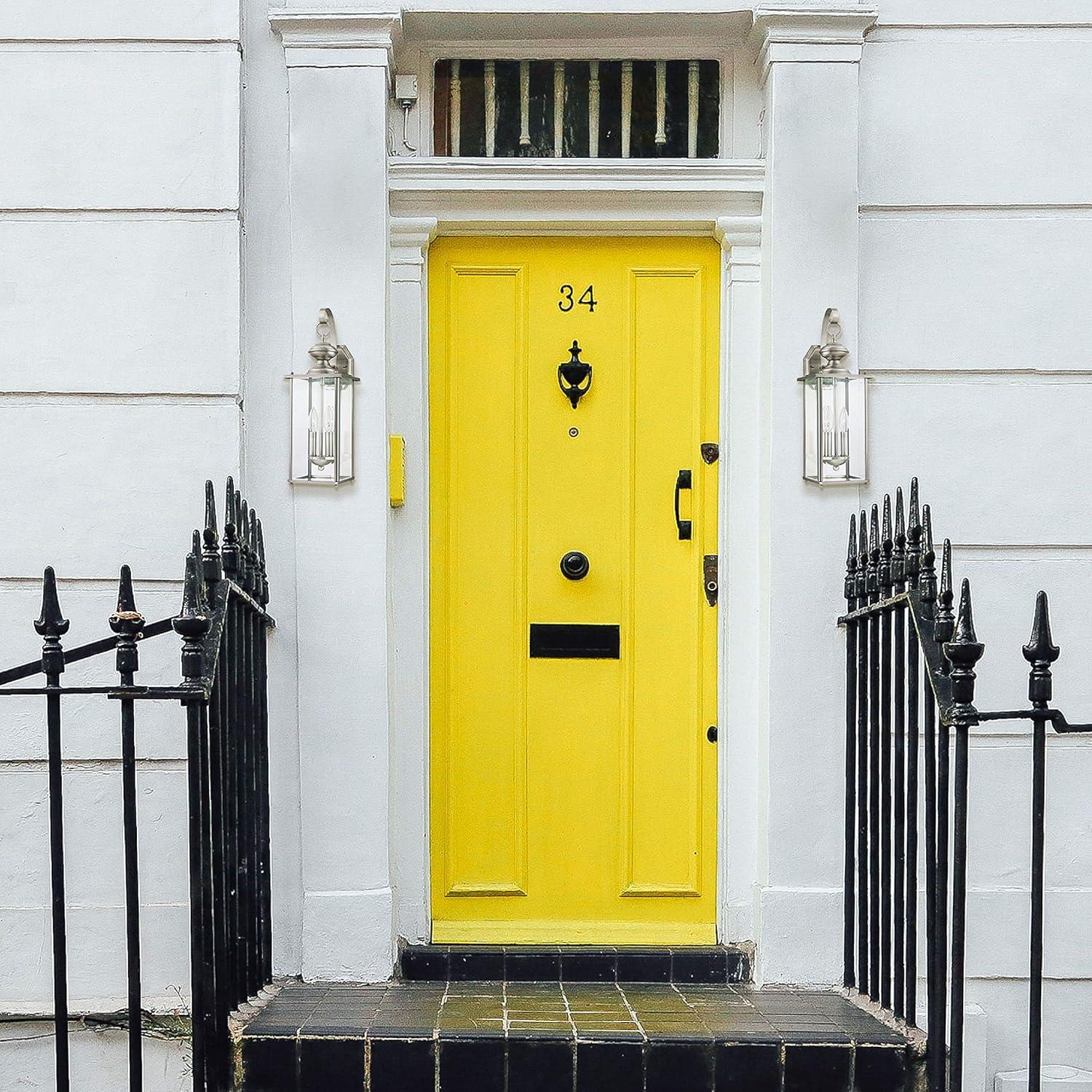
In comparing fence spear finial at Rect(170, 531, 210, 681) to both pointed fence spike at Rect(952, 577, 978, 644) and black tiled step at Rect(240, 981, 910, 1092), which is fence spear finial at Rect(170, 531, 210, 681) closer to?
black tiled step at Rect(240, 981, 910, 1092)

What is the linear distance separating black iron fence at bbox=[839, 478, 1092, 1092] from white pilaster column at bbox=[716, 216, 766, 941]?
14.0 inches

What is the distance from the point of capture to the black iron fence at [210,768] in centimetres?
299

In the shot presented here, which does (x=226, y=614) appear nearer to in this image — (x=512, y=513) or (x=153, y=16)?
(x=512, y=513)

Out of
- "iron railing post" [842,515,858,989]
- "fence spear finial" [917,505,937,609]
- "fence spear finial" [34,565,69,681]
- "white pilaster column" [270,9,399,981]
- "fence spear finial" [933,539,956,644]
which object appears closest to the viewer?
"fence spear finial" [34,565,69,681]

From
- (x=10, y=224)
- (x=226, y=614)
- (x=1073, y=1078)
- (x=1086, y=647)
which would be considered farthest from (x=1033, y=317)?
(x=10, y=224)

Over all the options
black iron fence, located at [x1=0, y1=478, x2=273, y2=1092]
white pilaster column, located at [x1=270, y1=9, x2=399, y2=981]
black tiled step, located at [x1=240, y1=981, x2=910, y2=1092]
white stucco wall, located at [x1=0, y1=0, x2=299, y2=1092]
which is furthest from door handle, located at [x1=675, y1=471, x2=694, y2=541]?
black tiled step, located at [x1=240, y1=981, x2=910, y2=1092]

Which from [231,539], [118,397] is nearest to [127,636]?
[231,539]

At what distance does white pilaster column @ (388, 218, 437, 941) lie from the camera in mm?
4320

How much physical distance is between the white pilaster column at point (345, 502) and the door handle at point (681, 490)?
37.7 inches

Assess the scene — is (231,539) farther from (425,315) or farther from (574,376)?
(574,376)

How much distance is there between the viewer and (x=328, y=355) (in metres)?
4.14

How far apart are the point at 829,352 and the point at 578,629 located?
119 cm

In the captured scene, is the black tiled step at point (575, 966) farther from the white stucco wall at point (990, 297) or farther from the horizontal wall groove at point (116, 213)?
the horizontal wall groove at point (116, 213)

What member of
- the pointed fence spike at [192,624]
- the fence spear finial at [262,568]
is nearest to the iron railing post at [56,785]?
the pointed fence spike at [192,624]
